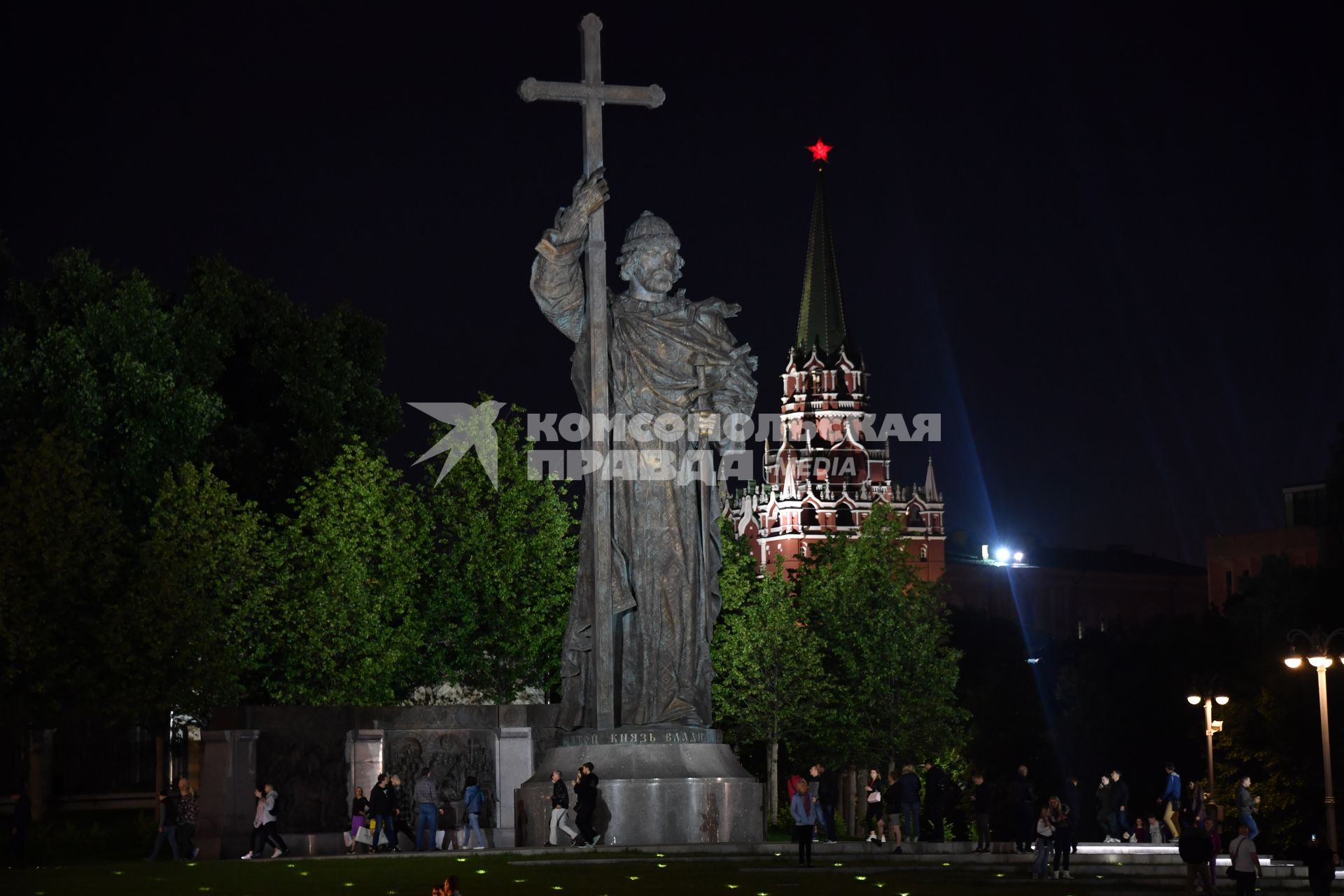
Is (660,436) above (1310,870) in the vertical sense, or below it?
above

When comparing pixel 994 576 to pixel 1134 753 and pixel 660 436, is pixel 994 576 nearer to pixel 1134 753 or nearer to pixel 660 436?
pixel 1134 753

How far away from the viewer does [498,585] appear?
51219 mm

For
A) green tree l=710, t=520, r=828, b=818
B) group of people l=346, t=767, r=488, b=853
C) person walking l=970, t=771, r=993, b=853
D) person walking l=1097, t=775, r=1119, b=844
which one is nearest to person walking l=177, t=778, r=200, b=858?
group of people l=346, t=767, r=488, b=853

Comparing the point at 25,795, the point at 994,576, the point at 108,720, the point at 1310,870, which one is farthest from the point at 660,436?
the point at 994,576

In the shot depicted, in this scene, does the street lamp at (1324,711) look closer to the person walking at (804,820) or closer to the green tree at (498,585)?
the person walking at (804,820)

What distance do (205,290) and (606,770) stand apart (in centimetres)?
3469

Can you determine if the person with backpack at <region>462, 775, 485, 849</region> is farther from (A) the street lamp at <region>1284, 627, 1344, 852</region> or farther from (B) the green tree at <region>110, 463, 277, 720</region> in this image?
(B) the green tree at <region>110, 463, 277, 720</region>

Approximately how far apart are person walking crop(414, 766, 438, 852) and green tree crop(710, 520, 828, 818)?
→ 108ft

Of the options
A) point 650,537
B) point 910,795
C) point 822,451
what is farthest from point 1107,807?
point 822,451

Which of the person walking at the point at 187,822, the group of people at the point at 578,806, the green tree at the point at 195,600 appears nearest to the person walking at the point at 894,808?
the person walking at the point at 187,822

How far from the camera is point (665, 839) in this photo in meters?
16.9

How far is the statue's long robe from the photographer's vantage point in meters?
17.5

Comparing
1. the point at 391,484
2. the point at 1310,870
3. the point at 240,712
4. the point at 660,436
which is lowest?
the point at 1310,870

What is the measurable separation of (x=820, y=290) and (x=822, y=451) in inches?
585
